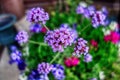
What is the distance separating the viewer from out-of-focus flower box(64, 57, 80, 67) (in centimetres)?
238

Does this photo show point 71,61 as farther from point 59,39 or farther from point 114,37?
point 59,39

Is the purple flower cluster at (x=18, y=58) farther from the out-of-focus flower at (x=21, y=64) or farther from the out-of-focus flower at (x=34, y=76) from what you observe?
the out-of-focus flower at (x=34, y=76)

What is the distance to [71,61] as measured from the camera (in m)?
2.39

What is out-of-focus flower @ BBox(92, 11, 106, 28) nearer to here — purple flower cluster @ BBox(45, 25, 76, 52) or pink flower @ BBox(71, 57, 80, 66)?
purple flower cluster @ BBox(45, 25, 76, 52)

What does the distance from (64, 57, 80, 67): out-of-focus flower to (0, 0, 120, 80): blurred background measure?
2.18ft

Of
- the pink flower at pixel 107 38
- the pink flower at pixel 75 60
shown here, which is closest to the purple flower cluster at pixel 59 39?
the pink flower at pixel 75 60

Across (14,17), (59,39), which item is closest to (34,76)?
(59,39)

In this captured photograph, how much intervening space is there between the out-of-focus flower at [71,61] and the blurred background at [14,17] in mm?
663

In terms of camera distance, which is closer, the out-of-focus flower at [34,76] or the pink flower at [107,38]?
the out-of-focus flower at [34,76]

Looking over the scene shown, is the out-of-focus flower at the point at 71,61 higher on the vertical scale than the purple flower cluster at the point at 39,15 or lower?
lower

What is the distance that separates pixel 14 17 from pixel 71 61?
3.28 feet

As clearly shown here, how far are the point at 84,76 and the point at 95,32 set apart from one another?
444 millimetres

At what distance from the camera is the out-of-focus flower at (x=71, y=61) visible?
2377 mm

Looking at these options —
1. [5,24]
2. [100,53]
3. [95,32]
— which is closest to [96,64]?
[100,53]
